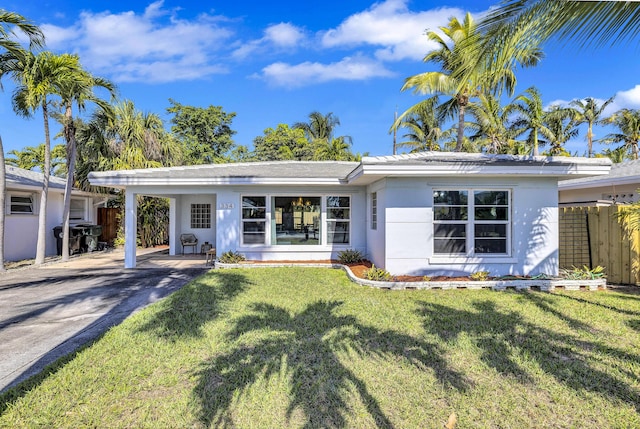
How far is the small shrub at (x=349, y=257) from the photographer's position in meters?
11.3

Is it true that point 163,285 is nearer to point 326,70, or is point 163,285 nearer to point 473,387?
point 473,387

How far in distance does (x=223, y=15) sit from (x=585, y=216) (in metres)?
14.7

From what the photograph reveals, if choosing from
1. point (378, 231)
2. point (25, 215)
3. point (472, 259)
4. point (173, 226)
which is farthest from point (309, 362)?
point (25, 215)

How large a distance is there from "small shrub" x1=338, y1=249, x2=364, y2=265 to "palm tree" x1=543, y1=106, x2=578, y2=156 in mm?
22326

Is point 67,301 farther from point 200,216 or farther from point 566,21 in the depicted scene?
point 566,21

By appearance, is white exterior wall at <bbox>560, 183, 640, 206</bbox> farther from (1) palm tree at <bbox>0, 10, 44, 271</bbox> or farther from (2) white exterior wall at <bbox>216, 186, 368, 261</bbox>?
(1) palm tree at <bbox>0, 10, 44, 271</bbox>

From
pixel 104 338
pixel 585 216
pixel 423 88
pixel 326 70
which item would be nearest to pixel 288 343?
pixel 104 338

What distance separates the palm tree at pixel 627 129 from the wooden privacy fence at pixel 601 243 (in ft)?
88.2

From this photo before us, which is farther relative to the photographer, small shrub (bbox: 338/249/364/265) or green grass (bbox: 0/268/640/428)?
small shrub (bbox: 338/249/364/265)

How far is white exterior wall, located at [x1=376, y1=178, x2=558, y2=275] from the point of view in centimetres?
899

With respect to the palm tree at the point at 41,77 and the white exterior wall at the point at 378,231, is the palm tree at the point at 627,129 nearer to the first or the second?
the white exterior wall at the point at 378,231

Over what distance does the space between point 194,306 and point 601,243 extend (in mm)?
10433

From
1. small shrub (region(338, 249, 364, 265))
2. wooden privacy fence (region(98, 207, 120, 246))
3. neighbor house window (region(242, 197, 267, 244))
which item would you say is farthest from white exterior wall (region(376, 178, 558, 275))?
wooden privacy fence (region(98, 207, 120, 246))

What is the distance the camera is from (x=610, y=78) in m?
6.42
